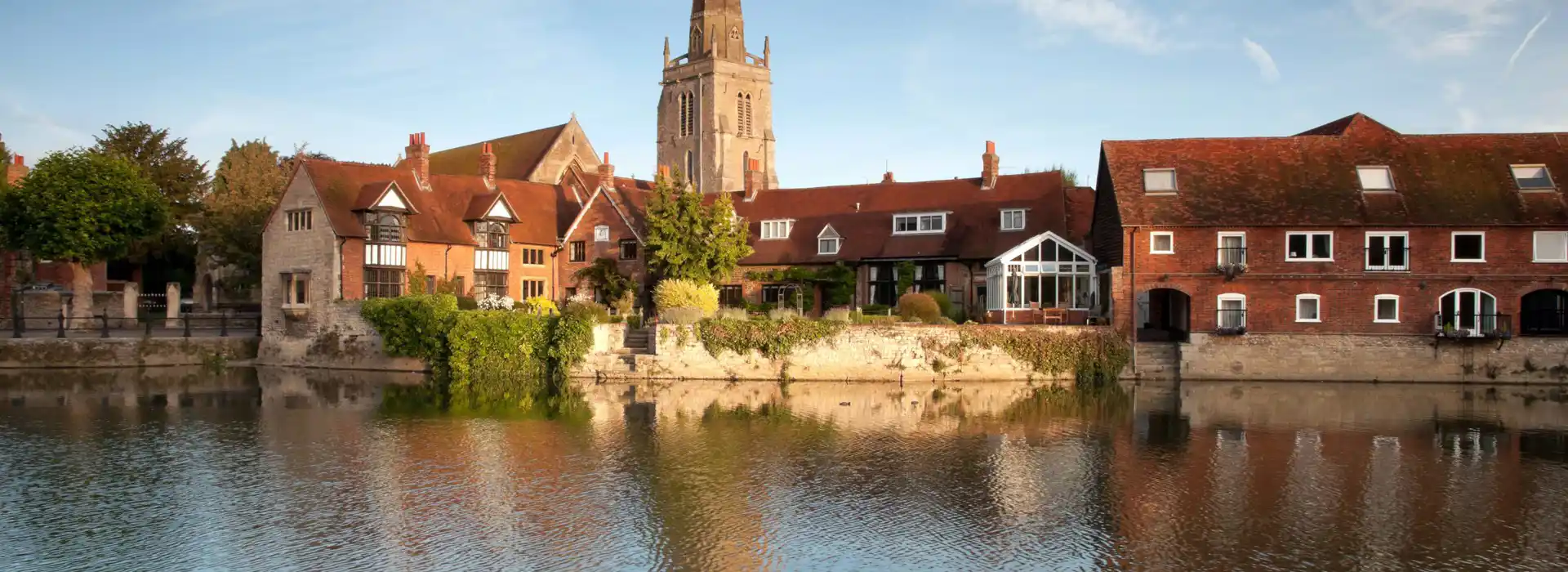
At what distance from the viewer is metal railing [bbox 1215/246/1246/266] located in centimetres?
3122

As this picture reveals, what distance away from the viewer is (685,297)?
1310 inches

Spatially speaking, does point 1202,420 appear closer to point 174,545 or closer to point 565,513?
point 565,513

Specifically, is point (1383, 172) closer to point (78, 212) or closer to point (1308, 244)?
point (1308, 244)

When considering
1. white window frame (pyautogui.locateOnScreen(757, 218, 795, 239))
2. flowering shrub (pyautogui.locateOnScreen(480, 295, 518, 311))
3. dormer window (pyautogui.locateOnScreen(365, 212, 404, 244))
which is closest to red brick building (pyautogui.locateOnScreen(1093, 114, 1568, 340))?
white window frame (pyautogui.locateOnScreen(757, 218, 795, 239))

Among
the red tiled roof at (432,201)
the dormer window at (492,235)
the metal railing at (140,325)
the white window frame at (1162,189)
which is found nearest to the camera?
the white window frame at (1162,189)

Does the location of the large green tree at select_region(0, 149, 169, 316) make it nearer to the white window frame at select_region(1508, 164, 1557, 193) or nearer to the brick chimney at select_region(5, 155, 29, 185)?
the brick chimney at select_region(5, 155, 29, 185)

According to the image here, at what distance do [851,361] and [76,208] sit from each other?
2847 centimetres

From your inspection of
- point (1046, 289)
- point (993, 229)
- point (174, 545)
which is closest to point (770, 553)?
point (174, 545)

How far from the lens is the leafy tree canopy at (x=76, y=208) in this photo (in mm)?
38406

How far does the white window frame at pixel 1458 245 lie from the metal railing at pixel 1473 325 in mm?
1542

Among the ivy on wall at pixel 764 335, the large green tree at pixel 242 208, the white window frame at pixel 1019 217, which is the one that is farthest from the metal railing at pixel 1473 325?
the large green tree at pixel 242 208

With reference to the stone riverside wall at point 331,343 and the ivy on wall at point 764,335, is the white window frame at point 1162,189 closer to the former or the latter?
the ivy on wall at point 764,335

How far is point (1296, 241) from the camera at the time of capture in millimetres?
31375

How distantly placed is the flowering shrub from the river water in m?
8.15
